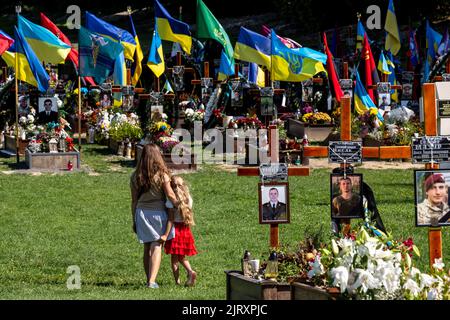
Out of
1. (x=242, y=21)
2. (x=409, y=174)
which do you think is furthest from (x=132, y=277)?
(x=242, y=21)

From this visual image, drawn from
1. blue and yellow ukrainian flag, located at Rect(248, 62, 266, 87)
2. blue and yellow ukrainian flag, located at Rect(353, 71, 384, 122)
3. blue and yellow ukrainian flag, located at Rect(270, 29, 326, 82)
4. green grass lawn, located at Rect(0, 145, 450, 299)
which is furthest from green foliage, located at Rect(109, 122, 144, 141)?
blue and yellow ukrainian flag, located at Rect(353, 71, 384, 122)

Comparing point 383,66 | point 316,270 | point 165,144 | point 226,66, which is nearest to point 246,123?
point 226,66

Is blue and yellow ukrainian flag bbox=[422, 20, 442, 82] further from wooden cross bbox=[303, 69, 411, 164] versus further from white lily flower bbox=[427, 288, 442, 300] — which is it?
white lily flower bbox=[427, 288, 442, 300]

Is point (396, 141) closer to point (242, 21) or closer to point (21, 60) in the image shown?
point (21, 60)

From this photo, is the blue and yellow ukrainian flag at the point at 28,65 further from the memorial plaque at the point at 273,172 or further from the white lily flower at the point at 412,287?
the white lily flower at the point at 412,287

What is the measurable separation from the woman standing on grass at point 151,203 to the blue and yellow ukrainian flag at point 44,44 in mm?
14904

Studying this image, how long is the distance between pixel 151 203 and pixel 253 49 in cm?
1428

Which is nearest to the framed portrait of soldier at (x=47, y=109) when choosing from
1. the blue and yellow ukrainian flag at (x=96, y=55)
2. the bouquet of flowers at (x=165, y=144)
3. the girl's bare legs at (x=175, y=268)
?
the blue and yellow ukrainian flag at (x=96, y=55)

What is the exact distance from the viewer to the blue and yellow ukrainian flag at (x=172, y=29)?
3092 centimetres

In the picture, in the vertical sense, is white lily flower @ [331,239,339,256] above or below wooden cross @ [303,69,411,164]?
below

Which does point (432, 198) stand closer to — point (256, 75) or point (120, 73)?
point (256, 75)

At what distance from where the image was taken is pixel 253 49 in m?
27.6

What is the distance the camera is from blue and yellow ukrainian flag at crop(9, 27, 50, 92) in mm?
27438

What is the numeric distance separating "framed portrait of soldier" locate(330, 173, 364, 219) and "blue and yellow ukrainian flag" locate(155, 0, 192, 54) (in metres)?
18.6
